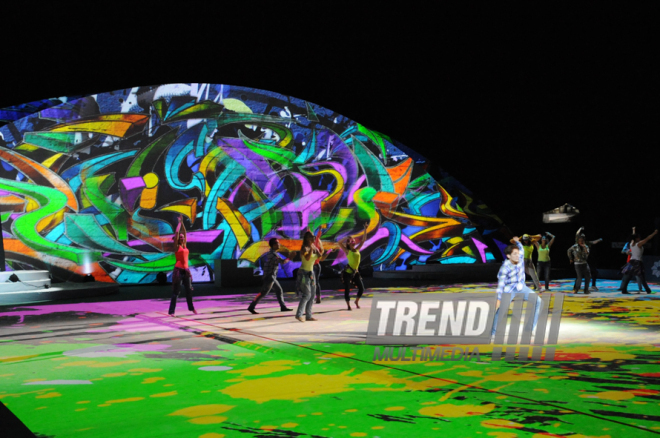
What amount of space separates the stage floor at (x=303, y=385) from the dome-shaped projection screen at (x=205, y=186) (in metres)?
11.6

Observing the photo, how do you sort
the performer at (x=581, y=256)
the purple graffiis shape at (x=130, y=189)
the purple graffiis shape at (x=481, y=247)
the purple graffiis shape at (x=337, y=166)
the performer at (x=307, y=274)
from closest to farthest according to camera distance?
the performer at (x=307, y=274) → the performer at (x=581, y=256) → the purple graffiis shape at (x=130, y=189) → the purple graffiis shape at (x=337, y=166) → the purple graffiis shape at (x=481, y=247)

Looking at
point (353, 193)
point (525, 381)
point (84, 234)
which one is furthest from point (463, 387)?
point (353, 193)

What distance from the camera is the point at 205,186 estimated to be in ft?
76.2

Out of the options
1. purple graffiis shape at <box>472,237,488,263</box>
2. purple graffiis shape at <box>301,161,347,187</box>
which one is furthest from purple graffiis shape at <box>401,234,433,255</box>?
purple graffiis shape at <box>301,161,347,187</box>

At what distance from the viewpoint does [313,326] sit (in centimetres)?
1038

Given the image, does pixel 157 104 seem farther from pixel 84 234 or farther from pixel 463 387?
pixel 463 387

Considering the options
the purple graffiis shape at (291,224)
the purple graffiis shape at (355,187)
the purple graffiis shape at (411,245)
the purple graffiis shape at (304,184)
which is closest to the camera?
the purple graffiis shape at (291,224)

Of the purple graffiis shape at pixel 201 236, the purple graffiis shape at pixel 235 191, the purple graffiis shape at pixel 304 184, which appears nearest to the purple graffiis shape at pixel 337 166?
the purple graffiis shape at pixel 304 184

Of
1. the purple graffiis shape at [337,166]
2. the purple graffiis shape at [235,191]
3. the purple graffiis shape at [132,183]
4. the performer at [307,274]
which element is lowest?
the performer at [307,274]

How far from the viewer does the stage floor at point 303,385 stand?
468 centimetres

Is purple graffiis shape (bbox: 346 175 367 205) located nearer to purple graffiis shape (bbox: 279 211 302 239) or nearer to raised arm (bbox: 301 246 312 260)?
purple graffiis shape (bbox: 279 211 302 239)

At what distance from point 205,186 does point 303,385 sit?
1808cm

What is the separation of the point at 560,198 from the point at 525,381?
22801mm

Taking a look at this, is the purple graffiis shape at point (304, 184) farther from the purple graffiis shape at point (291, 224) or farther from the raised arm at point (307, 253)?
the raised arm at point (307, 253)
